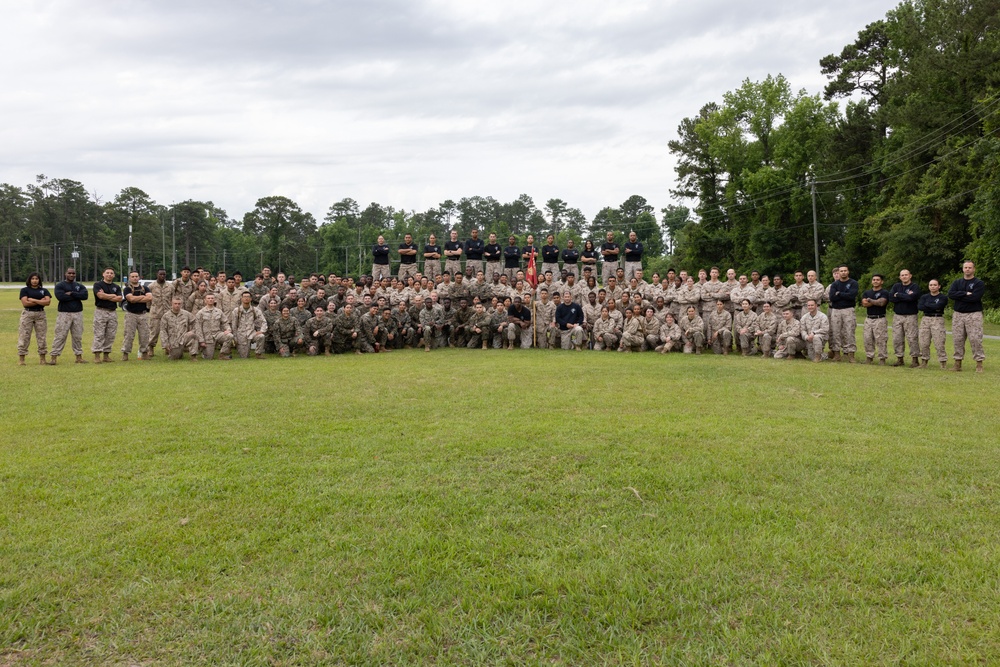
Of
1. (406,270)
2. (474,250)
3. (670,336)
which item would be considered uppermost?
(474,250)

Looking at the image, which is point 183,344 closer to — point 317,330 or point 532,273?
point 317,330

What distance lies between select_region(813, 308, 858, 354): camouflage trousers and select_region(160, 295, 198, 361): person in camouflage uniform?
1318cm

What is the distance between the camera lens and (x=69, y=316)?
12.5 metres

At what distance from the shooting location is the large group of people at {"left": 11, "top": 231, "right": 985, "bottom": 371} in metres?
12.4

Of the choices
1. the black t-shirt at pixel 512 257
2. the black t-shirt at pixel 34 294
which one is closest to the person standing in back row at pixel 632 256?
the black t-shirt at pixel 512 257

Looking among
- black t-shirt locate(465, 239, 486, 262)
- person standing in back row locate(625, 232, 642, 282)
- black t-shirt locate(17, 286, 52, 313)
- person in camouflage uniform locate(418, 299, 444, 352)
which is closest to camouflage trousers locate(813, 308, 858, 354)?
person standing in back row locate(625, 232, 642, 282)

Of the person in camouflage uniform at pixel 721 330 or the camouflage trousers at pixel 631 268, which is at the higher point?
the camouflage trousers at pixel 631 268

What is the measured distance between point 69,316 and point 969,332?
16961 mm

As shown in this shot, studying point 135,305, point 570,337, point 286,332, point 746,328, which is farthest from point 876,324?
point 135,305

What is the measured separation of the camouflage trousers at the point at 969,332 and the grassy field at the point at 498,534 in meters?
4.75

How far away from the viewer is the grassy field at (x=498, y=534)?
9.52 feet

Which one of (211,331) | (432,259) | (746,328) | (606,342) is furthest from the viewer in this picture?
(432,259)

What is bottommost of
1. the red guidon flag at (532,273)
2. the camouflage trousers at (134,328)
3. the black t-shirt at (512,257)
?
the camouflage trousers at (134,328)

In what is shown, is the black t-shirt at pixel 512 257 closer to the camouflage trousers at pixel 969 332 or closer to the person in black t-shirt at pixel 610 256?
the person in black t-shirt at pixel 610 256
